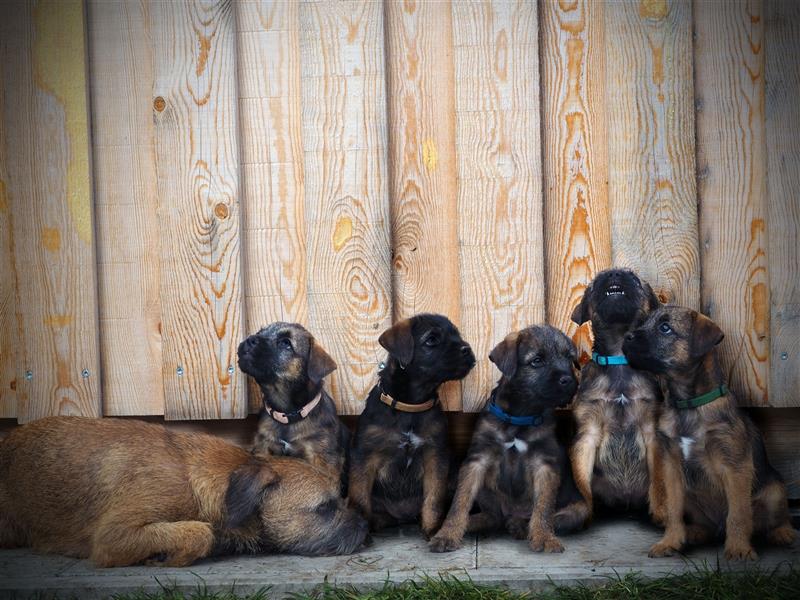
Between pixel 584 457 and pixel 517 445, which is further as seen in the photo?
pixel 584 457

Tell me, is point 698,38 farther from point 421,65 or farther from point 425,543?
point 425,543

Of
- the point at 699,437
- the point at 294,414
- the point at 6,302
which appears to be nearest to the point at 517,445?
the point at 699,437

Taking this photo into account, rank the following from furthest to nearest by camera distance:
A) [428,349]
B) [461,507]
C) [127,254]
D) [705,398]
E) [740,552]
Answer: [127,254], [428,349], [461,507], [705,398], [740,552]

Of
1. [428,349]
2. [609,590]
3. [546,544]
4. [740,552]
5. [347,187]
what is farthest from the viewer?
[347,187]

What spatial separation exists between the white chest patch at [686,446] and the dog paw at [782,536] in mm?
682

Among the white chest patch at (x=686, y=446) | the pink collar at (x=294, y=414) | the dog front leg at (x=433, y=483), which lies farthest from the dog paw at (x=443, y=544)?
the white chest patch at (x=686, y=446)

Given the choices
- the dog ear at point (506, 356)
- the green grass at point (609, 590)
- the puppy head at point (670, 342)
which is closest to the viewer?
the green grass at point (609, 590)

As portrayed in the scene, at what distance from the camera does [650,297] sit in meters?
5.94

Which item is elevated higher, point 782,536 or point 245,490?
point 245,490

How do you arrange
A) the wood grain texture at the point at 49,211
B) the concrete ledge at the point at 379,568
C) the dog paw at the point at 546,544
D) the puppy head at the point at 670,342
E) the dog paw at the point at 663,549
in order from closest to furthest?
the concrete ledge at the point at 379,568 → the dog paw at the point at 663,549 → the dog paw at the point at 546,544 → the puppy head at the point at 670,342 → the wood grain texture at the point at 49,211

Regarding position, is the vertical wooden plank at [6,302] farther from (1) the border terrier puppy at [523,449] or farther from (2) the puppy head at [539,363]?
(2) the puppy head at [539,363]

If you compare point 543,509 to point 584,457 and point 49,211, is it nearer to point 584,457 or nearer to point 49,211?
point 584,457

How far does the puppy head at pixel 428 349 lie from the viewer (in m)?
5.83

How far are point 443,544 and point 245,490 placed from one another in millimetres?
1252
